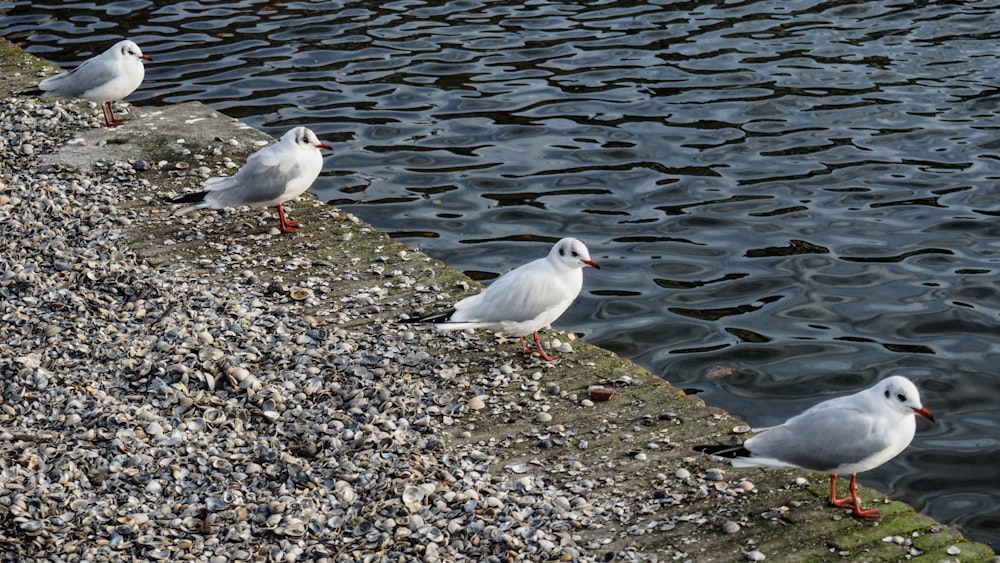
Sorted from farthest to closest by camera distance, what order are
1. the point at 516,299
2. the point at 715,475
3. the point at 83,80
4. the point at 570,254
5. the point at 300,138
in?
the point at 83,80 → the point at 300,138 → the point at 570,254 → the point at 516,299 → the point at 715,475

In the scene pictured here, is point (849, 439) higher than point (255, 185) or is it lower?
lower

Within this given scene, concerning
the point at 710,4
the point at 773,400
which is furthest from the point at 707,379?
the point at 710,4

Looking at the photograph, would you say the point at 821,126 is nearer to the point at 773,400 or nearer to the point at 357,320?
the point at 773,400

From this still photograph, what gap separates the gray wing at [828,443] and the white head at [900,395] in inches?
4.8

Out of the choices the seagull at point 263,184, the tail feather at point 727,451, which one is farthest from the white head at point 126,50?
the tail feather at point 727,451

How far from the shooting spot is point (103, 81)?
432 inches

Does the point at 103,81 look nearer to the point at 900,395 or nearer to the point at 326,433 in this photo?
the point at 326,433

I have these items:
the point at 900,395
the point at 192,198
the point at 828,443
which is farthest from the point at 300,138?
the point at 900,395

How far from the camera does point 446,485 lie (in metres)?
5.80

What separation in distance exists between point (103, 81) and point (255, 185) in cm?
323

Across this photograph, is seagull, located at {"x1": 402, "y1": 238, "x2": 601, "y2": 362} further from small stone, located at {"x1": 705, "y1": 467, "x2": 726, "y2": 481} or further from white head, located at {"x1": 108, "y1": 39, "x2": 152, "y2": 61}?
white head, located at {"x1": 108, "y1": 39, "x2": 152, "y2": 61}

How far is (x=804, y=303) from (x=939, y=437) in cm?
177

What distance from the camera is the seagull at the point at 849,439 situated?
545 cm

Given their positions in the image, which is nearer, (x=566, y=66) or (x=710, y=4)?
(x=566, y=66)
